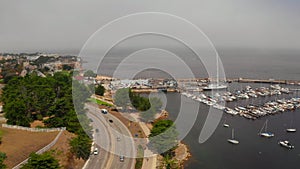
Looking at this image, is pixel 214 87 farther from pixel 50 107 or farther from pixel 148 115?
pixel 50 107

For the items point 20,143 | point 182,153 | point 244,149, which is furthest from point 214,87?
point 20,143

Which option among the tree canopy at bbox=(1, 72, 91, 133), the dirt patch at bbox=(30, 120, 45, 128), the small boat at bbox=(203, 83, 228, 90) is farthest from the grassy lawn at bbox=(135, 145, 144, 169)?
the small boat at bbox=(203, 83, 228, 90)

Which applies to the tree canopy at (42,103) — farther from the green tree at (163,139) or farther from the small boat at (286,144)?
the small boat at (286,144)

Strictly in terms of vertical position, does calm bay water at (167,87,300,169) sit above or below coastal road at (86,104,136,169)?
below

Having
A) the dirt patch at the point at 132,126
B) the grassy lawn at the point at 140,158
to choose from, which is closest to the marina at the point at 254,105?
the dirt patch at the point at 132,126

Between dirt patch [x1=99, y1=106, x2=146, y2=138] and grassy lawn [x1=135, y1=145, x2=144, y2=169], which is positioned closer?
grassy lawn [x1=135, y1=145, x2=144, y2=169]

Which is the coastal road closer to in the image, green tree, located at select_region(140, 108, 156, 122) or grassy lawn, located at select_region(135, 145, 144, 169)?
grassy lawn, located at select_region(135, 145, 144, 169)

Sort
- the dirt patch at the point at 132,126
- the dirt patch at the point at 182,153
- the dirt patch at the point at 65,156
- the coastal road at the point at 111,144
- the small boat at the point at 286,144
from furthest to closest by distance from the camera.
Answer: the small boat at the point at 286,144
the dirt patch at the point at 132,126
the dirt patch at the point at 182,153
the coastal road at the point at 111,144
the dirt patch at the point at 65,156

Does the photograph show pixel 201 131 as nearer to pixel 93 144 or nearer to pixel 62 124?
pixel 93 144
